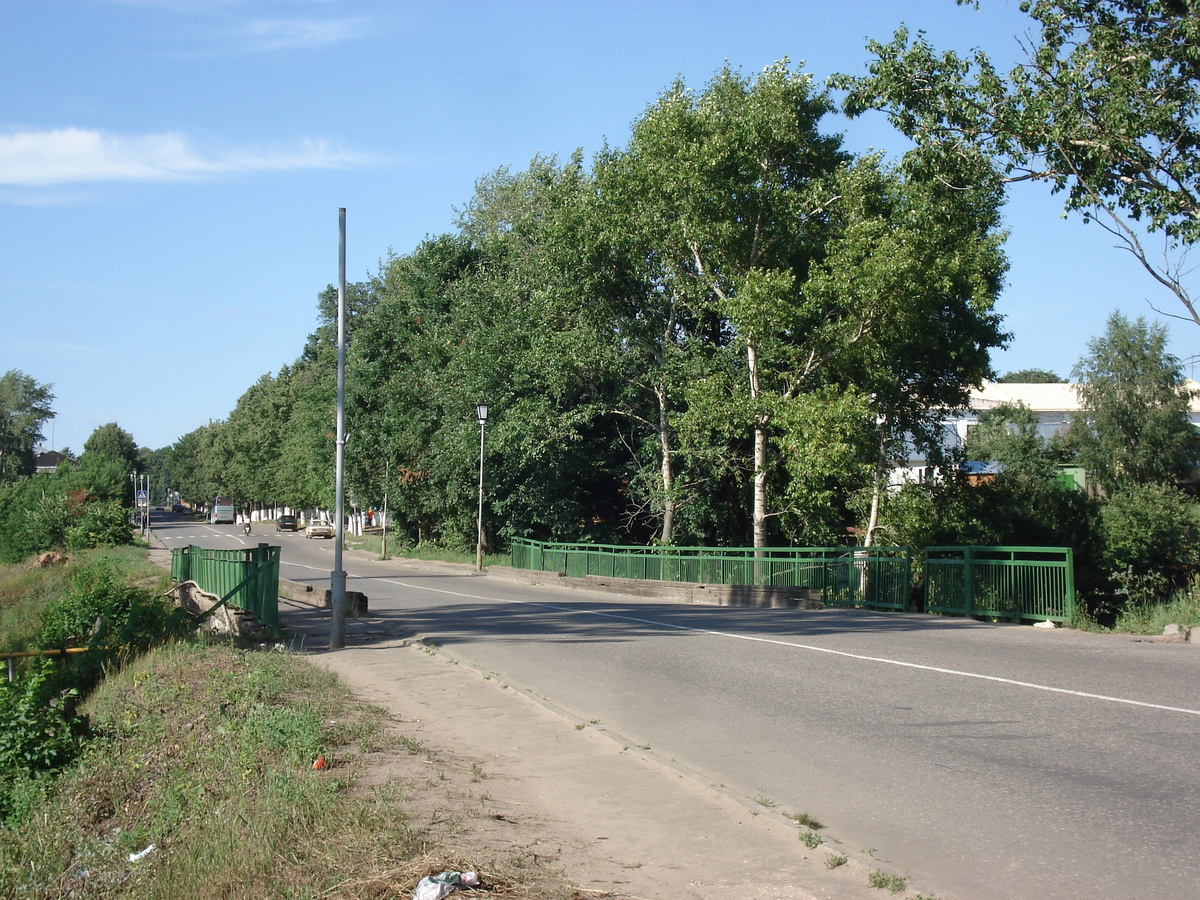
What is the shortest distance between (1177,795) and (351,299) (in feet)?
251

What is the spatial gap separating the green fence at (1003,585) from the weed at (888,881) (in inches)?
547

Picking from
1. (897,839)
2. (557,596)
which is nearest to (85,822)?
(897,839)

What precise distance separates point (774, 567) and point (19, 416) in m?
100

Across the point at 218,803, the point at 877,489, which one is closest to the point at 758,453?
the point at 877,489

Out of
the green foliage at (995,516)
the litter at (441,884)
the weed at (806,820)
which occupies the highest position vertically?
the green foliage at (995,516)

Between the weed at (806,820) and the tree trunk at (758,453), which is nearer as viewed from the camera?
the weed at (806,820)

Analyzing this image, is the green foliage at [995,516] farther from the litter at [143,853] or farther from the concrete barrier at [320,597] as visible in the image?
the litter at [143,853]

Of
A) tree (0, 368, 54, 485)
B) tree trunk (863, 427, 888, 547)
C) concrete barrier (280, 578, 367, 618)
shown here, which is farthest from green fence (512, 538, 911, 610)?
tree (0, 368, 54, 485)

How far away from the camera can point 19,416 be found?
104m

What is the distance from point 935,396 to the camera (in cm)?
3319

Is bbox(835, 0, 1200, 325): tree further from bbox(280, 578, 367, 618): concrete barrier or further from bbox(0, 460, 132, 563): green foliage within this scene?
bbox(0, 460, 132, 563): green foliage

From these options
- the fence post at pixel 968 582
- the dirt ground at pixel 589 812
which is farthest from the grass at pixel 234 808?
the fence post at pixel 968 582

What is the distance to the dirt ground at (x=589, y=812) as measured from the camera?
5.09m

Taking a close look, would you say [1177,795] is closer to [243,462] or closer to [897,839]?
[897,839]
